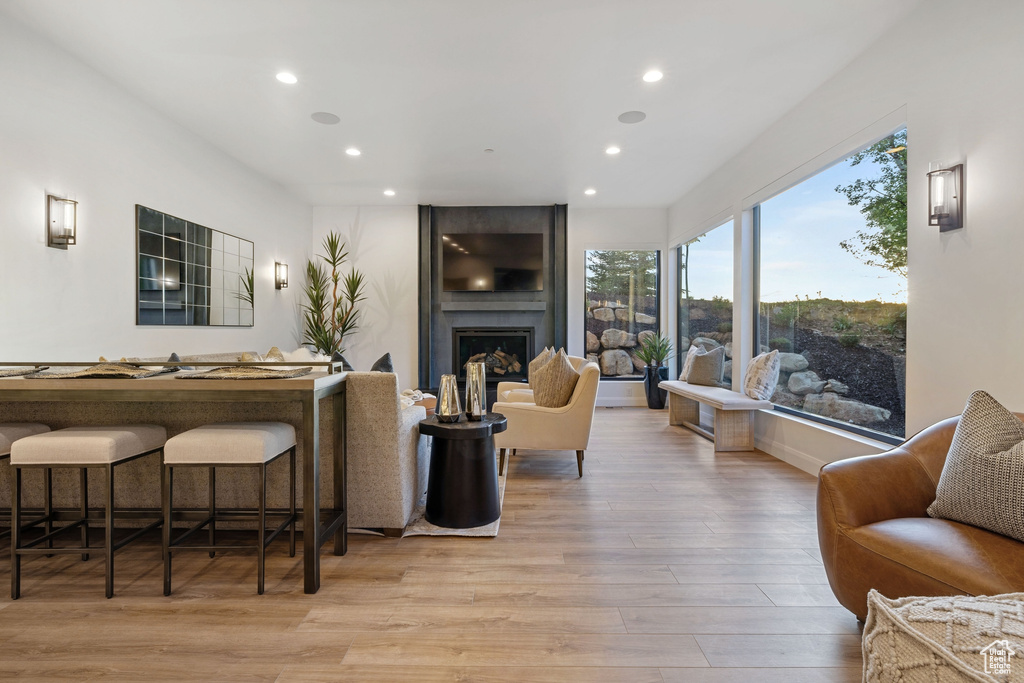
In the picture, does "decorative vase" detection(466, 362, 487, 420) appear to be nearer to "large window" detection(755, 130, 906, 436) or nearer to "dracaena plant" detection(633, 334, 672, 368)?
"large window" detection(755, 130, 906, 436)

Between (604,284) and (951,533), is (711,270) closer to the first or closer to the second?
(604,284)

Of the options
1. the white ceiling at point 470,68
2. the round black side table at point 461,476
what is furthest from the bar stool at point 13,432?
the white ceiling at point 470,68

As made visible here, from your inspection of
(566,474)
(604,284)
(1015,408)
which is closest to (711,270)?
(604,284)

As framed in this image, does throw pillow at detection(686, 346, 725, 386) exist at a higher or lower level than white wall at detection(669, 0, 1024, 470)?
lower

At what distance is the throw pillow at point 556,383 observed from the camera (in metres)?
3.67

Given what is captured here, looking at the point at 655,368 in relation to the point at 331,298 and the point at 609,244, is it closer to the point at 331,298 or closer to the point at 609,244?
the point at 609,244

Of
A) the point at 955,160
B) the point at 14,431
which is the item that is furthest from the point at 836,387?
the point at 14,431

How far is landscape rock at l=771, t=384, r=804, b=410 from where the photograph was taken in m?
4.03

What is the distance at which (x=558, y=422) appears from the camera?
357 centimetres

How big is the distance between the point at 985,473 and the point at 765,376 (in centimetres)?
289

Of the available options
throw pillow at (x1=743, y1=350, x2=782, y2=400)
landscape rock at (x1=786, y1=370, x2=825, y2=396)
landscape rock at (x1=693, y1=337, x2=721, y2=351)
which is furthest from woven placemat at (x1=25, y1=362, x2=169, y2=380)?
landscape rock at (x1=693, y1=337, x2=721, y2=351)

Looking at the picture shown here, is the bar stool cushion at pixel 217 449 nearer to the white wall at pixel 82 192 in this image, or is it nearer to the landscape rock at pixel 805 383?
the white wall at pixel 82 192

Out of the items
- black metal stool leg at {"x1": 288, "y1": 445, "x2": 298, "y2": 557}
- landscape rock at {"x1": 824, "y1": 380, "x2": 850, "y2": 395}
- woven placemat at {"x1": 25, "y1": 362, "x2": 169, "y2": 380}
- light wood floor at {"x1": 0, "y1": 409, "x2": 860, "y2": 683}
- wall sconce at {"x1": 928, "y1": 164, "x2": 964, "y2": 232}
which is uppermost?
wall sconce at {"x1": 928, "y1": 164, "x2": 964, "y2": 232}

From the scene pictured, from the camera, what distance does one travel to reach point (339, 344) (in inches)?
257
